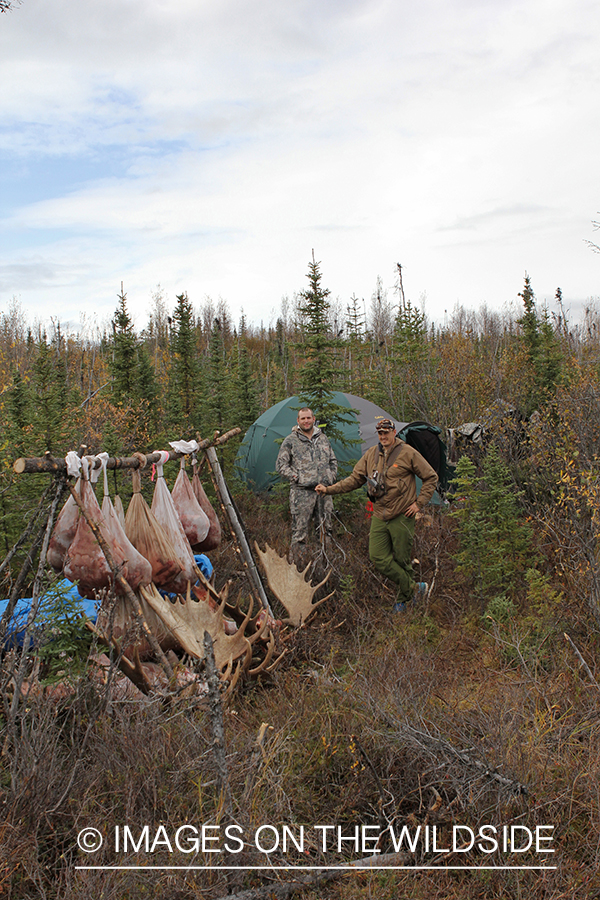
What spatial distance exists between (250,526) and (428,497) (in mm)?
3365

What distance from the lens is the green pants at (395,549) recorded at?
6.36 m

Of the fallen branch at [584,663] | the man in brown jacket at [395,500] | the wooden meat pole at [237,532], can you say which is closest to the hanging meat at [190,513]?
the wooden meat pole at [237,532]

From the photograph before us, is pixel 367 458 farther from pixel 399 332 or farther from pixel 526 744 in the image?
pixel 399 332

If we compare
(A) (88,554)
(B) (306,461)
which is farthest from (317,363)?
(A) (88,554)

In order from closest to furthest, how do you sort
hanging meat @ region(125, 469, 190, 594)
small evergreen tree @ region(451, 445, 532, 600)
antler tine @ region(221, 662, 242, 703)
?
antler tine @ region(221, 662, 242, 703), hanging meat @ region(125, 469, 190, 594), small evergreen tree @ region(451, 445, 532, 600)

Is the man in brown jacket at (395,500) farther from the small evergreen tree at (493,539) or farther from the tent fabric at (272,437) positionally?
the tent fabric at (272,437)

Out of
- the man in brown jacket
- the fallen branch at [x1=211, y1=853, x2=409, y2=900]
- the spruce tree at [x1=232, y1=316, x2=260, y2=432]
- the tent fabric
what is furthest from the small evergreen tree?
the spruce tree at [x1=232, y1=316, x2=260, y2=432]

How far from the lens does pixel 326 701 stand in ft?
12.8

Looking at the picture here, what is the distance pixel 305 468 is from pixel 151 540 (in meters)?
3.08

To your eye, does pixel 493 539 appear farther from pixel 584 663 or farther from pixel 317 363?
pixel 317 363

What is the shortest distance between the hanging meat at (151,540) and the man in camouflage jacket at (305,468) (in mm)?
2823

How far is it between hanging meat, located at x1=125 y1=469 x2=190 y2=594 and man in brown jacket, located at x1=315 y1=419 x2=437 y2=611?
2662 mm

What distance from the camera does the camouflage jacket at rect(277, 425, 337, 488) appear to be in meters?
7.12

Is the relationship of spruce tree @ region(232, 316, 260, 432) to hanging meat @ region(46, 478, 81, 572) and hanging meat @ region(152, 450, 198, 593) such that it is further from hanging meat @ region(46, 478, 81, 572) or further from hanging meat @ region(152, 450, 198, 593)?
hanging meat @ region(46, 478, 81, 572)
